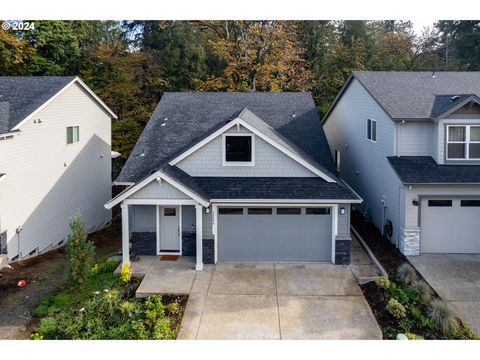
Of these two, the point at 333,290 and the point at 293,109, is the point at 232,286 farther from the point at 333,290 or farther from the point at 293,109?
the point at 293,109

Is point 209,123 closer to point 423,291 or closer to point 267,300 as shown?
point 267,300

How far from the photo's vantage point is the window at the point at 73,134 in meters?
18.4

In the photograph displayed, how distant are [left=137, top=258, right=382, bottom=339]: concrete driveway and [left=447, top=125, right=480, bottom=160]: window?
5.69 m

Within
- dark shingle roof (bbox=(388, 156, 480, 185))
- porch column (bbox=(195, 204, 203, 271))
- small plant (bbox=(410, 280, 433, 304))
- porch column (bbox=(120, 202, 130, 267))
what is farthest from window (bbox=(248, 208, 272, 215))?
small plant (bbox=(410, 280, 433, 304))

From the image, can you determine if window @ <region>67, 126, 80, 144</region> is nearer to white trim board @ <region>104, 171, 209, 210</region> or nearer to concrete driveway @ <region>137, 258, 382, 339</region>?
white trim board @ <region>104, 171, 209, 210</region>

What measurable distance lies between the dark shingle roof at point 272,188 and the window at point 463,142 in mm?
4130

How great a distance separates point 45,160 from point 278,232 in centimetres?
925

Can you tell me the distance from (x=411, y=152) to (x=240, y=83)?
1763 centimetres

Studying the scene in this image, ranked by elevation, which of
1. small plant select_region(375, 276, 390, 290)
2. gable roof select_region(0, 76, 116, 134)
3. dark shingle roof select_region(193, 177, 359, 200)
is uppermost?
gable roof select_region(0, 76, 116, 134)

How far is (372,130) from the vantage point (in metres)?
17.9

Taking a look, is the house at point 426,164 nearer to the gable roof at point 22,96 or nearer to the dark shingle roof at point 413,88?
the dark shingle roof at point 413,88

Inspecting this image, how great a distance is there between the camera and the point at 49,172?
1692 cm

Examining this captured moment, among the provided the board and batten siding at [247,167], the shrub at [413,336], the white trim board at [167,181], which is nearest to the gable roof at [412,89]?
the board and batten siding at [247,167]

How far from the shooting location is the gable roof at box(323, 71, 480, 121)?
1558cm
